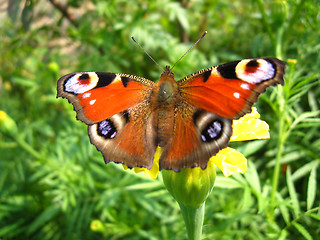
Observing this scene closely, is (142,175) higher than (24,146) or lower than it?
higher

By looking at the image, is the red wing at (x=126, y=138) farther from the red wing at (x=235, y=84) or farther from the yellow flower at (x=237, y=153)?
the red wing at (x=235, y=84)

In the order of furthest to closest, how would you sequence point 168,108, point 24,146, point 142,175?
point 24,146 → point 142,175 → point 168,108

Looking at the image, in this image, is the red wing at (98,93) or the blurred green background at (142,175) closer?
the red wing at (98,93)

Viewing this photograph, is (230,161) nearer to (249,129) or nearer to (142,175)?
(249,129)

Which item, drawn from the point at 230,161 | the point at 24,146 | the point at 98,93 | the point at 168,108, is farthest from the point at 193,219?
the point at 24,146

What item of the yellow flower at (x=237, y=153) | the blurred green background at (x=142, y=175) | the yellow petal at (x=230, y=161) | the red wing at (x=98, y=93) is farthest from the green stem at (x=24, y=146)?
the yellow petal at (x=230, y=161)

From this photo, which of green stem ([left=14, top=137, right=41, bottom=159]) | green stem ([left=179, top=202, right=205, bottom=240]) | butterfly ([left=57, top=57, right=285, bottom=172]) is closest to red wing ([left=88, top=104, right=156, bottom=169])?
butterfly ([left=57, top=57, right=285, bottom=172])

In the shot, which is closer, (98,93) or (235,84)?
(235,84)
